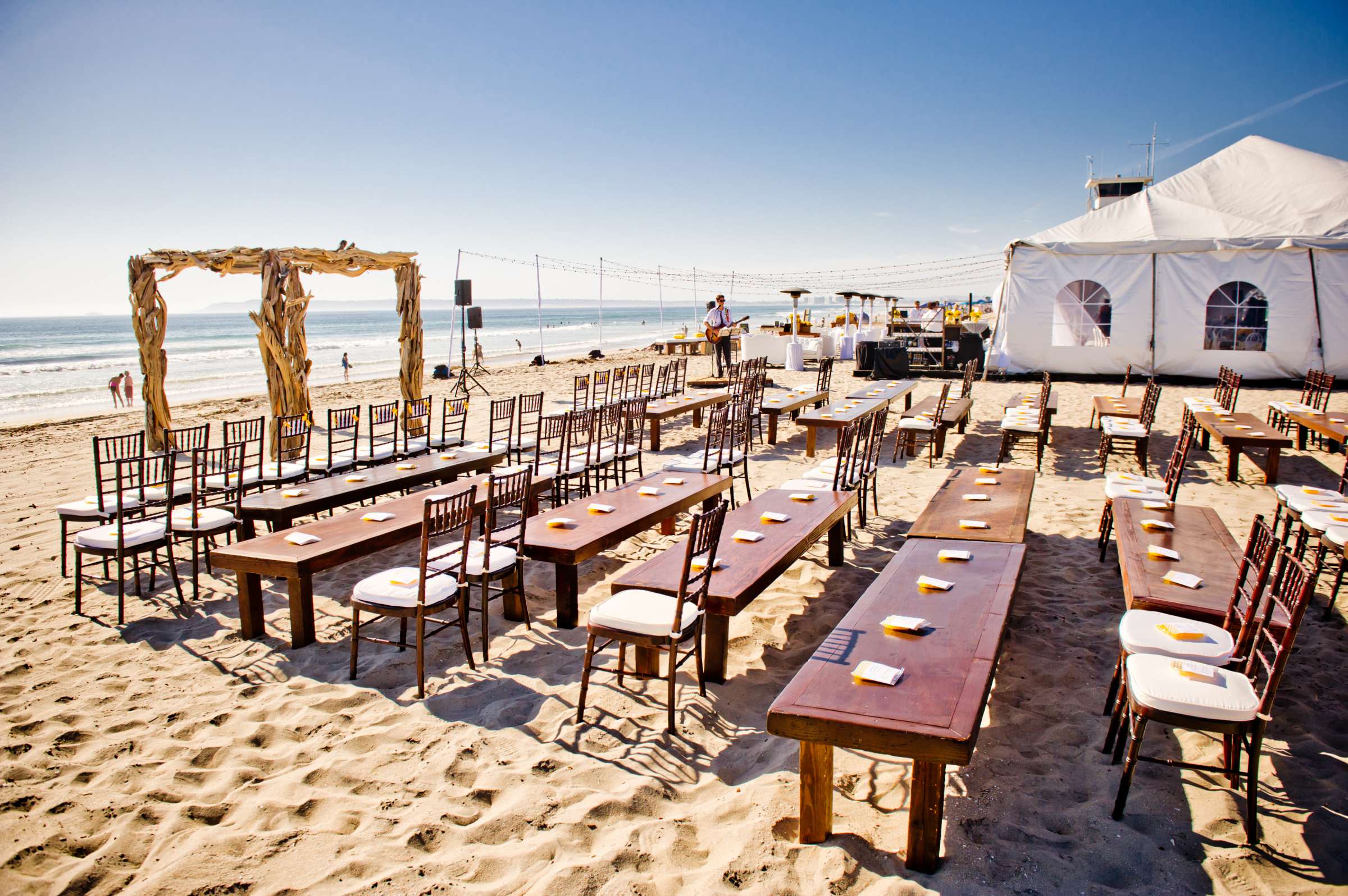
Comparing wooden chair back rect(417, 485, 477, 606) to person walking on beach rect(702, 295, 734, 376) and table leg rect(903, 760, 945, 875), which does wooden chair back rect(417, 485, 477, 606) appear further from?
person walking on beach rect(702, 295, 734, 376)

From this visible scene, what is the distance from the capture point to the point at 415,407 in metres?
9.91

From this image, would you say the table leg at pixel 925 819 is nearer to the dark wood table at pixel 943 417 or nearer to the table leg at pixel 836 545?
the table leg at pixel 836 545

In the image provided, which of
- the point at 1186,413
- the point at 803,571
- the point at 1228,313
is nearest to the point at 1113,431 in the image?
the point at 1186,413

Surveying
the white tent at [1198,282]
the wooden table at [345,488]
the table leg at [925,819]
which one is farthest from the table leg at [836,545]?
the white tent at [1198,282]

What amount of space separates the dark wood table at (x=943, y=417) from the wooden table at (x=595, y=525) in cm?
379

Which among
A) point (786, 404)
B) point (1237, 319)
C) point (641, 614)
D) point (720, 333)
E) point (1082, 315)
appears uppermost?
point (1082, 315)

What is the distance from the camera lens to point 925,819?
2316mm

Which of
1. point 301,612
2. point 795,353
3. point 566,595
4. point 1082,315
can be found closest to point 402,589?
point 301,612

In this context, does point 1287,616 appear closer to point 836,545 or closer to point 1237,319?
point 836,545

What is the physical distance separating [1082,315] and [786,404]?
9.40 m

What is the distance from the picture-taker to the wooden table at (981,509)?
438 cm

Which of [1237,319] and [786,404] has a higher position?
[1237,319]

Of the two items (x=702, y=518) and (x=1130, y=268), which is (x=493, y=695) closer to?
(x=702, y=518)

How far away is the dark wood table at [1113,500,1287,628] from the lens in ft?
10.7
